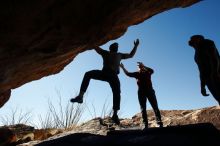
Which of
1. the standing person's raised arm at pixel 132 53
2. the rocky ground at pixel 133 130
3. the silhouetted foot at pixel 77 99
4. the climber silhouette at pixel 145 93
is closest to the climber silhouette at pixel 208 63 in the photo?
the rocky ground at pixel 133 130

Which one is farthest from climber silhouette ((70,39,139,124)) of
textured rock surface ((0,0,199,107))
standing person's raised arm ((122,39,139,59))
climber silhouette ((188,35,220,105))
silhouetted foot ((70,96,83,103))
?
climber silhouette ((188,35,220,105))

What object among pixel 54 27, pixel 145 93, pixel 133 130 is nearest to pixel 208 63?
pixel 145 93

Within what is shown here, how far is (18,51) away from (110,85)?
8.67 ft

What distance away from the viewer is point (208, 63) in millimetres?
7863

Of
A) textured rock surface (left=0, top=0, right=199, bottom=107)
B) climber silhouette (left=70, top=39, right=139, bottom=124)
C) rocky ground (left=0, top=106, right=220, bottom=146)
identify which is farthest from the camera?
climber silhouette (left=70, top=39, right=139, bottom=124)

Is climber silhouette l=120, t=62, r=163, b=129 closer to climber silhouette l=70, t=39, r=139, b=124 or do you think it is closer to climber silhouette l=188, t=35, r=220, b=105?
climber silhouette l=70, t=39, r=139, b=124

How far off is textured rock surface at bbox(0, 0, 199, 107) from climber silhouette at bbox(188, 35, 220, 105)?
2201mm

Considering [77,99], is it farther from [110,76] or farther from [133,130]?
[133,130]

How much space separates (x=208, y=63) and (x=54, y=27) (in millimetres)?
4044

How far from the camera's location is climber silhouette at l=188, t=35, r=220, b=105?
7727 mm

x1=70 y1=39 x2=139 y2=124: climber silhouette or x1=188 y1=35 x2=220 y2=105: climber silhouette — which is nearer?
x1=188 y1=35 x2=220 y2=105: climber silhouette

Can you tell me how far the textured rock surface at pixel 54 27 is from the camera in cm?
702

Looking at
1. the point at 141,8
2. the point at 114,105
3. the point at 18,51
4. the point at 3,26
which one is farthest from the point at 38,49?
the point at 141,8

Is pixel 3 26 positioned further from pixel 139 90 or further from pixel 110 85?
pixel 139 90
